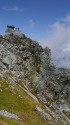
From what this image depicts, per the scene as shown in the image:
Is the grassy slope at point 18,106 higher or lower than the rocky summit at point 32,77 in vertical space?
lower

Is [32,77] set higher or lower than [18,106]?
higher

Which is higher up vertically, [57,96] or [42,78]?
[42,78]

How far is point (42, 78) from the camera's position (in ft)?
365

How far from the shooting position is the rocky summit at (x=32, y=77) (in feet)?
249

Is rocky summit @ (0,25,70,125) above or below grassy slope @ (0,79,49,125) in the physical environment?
above

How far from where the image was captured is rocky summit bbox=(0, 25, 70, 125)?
249ft

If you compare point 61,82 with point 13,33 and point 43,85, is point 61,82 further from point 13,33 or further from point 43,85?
point 13,33

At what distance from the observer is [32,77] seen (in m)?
102

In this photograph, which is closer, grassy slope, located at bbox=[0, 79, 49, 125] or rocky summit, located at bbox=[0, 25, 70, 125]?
grassy slope, located at bbox=[0, 79, 49, 125]

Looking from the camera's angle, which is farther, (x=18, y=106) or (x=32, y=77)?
(x=32, y=77)

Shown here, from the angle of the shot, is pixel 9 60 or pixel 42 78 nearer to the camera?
pixel 9 60

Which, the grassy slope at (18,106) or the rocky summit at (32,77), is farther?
the rocky summit at (32,77)

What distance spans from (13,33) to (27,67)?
3087 centimetres

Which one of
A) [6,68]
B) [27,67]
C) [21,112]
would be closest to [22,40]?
[27,67]
